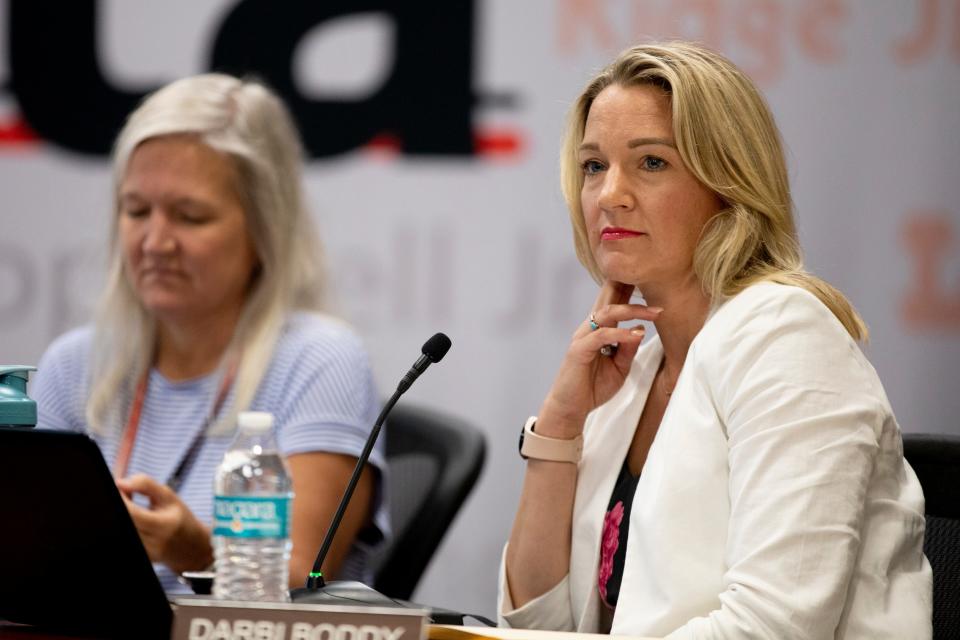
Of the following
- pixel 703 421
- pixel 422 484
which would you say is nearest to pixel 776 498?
pixel 703 421

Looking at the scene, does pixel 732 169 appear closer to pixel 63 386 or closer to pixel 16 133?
pixel 63 386

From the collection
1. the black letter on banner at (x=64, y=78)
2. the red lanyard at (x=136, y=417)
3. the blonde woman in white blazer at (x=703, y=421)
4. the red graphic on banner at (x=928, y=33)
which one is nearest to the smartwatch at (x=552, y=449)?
the blonde woman in white blazer at (x=703, y=421)

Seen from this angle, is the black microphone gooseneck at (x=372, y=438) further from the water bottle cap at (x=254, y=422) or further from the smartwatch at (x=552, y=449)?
the smartwatch at (x=552, y=449)

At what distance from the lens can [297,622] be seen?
1.15 metres

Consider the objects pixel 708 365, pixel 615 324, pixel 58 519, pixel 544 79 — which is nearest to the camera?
pixel 58 519

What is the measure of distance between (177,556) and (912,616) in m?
1.14

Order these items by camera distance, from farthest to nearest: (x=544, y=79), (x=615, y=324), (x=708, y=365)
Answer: (x=544, y=79)
(x=615, y=324)
(x=708, y=365)

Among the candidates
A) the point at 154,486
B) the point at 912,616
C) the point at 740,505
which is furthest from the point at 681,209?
the point at 154,486

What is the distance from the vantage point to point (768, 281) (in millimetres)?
1805

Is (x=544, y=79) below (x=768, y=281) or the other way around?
the other way around

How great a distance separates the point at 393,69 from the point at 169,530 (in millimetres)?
1857

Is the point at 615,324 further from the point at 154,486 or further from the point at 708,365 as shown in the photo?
the point at 154,486

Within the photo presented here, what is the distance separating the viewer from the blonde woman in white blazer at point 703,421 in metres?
1.54

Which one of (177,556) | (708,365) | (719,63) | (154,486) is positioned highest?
(719,63)
